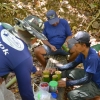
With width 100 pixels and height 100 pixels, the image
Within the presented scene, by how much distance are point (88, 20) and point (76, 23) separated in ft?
1.19

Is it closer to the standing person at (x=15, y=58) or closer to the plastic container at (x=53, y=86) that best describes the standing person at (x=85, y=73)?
the plastic container at (x=53, y=86)

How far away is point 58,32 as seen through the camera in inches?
195

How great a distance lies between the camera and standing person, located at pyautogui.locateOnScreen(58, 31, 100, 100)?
340 cm

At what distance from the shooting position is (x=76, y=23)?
21.7ft

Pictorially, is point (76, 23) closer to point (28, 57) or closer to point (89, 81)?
point (89, 81)

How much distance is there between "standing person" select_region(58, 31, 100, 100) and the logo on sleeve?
115cm

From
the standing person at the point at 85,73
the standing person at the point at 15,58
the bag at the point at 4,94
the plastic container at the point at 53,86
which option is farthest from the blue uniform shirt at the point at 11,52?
the plastic container at the point at 53,86

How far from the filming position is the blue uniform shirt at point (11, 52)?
7.92 feet

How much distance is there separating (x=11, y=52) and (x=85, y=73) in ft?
5.03

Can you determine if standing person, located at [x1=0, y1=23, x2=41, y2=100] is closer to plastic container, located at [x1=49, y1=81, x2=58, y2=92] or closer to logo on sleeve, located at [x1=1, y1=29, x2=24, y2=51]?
logo on sleeve, located at [x1=1, y1=29, x2=24, y2=51]

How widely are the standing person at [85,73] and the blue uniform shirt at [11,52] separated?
115 centimetres

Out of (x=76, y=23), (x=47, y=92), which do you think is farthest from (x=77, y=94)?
(x=76, y=23)

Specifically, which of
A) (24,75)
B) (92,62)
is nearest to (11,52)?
(24,75)

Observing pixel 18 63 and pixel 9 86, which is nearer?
pixel 18 63
